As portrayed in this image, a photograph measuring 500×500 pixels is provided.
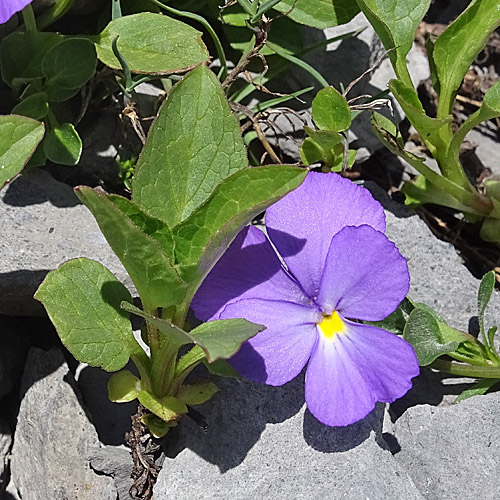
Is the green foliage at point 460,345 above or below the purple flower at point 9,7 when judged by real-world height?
below

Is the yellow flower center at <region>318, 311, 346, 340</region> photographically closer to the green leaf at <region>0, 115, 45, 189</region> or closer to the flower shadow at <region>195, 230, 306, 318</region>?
the flower shadow at <region>195, 230, 306, 318</region>

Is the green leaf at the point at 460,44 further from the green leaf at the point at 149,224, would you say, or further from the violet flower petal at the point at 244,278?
the green leaf at the point at 149,224

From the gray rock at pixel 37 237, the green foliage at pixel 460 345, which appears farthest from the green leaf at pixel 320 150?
the gray rock at pixel 37 237

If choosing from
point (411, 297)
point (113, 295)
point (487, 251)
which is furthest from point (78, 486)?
point (487, 251)

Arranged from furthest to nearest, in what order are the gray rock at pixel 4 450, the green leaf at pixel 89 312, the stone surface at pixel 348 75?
the stone surface at pixel 348 75
the gray rock at pixel 4 450
the green leaf at pixel 89 312

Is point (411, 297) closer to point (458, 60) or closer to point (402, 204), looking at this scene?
point (402, 204)

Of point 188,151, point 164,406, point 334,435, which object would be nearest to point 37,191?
point 188,151
